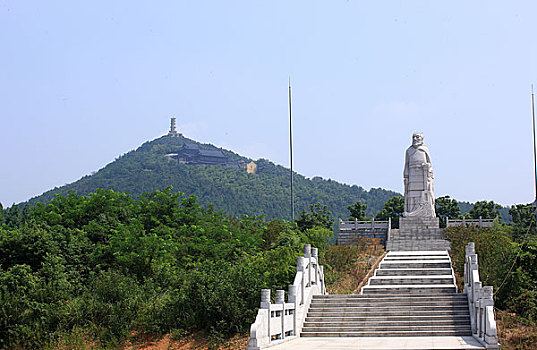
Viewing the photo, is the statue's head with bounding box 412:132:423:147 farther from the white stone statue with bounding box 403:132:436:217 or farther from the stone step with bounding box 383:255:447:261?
the stone step with bounding box 383:255:447:261

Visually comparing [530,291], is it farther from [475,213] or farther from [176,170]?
[176,170]

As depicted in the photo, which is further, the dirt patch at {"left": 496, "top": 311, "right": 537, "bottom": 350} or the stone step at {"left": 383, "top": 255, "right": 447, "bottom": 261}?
the stone step at {"left": 383, "top": 255, "right": 447, "bottom": 261}

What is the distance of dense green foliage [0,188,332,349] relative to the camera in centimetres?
A: 1641

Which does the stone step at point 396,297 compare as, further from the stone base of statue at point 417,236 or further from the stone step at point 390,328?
the stone base of statue at point 417,236

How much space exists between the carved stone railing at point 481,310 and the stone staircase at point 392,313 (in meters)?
0.36

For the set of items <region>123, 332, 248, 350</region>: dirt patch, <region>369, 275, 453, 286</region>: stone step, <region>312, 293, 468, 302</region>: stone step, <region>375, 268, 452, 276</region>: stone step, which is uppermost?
<region>375, 268, 452, 276</region>: stone step

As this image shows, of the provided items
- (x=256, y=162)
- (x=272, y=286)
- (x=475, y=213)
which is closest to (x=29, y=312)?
(x=272, y=286)

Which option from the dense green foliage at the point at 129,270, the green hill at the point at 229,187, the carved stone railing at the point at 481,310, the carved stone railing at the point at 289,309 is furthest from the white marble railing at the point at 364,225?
the green hill at the point at 229,187

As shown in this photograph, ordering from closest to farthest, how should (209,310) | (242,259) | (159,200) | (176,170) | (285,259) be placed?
1. (209,310)
2. (285,259)
3. (242,259)
4. (159,200)
5. (176,170)

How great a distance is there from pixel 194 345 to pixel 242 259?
4786 mm

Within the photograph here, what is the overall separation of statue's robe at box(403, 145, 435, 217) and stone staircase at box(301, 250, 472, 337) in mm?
14656

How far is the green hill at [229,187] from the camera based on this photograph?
3408 inches

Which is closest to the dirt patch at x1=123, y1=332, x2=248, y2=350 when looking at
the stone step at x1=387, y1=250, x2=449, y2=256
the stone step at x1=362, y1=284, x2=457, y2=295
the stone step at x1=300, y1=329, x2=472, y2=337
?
the stone step at x1=300, y1=329, x2=472, y2=337

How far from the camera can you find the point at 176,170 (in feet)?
341
